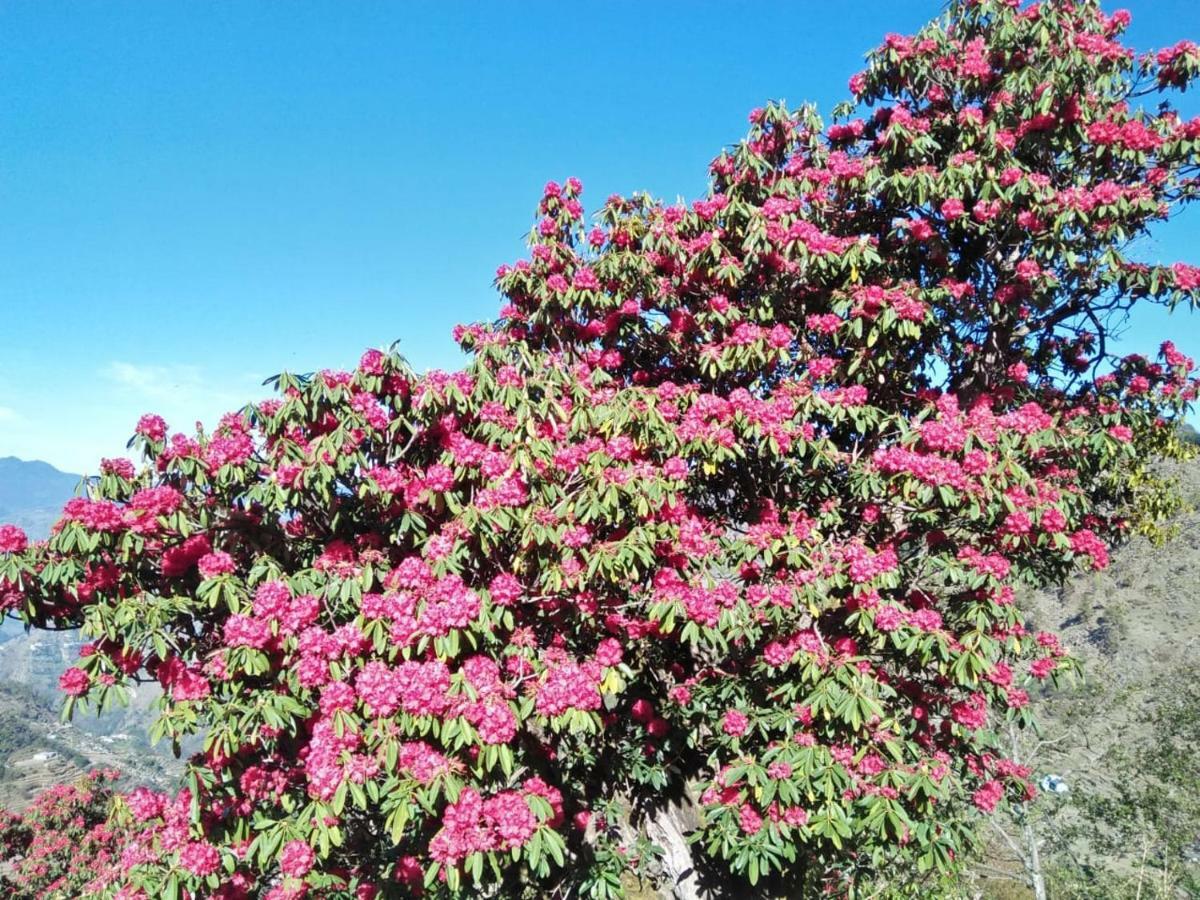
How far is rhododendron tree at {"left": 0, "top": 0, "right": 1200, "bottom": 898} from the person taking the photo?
3914 mm

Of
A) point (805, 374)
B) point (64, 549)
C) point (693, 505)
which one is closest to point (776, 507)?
point (693, 505)

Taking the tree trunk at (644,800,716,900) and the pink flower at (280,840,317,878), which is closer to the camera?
the pink flower at (280,840,317,878)

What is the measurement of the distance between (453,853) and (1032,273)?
227 inches

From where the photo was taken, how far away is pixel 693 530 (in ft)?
15.4

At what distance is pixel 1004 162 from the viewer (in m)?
5.62

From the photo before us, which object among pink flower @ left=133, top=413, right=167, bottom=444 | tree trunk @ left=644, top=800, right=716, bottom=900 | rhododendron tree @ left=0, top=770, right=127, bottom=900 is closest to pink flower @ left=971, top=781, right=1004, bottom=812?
tree trunk @ left=644, top=800, right=716, bottom=900

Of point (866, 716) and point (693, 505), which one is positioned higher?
point (693, 505)

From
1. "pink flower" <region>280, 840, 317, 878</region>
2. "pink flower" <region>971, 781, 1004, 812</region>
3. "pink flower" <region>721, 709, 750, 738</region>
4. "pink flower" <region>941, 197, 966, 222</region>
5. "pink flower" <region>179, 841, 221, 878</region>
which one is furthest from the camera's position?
"pink flower" <region>941, 197, 966, 222</region>

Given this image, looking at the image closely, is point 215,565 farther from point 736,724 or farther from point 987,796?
point 987,796

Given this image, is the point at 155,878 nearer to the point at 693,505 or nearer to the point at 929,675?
Answer: the point at 693,505

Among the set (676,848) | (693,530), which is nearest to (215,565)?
(693,530)

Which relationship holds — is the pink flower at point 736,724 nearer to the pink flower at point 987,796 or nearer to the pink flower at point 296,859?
the pink flower at point 987,796

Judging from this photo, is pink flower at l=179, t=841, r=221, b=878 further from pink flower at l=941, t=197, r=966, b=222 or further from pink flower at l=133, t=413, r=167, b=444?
pink flower at l=941, t=197, r=966, b=222

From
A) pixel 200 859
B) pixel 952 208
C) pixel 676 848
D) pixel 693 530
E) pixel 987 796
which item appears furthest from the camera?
pixel 676 848
